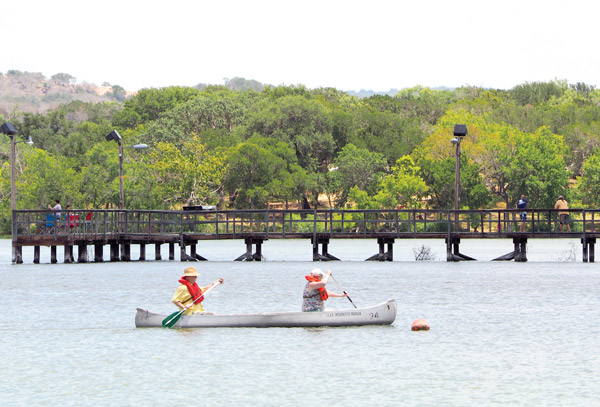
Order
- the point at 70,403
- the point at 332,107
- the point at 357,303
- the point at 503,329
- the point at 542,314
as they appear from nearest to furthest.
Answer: the point at 70,403
the point at 503,329
the point at 542,314
the point at 357,303
the point at 332,107

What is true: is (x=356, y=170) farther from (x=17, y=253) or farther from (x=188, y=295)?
(x=188, y=295)

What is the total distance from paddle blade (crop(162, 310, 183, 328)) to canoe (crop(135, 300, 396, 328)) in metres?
0.10

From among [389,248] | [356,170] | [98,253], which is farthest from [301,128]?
[98,253]

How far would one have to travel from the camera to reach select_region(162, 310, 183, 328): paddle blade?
29.8 metres

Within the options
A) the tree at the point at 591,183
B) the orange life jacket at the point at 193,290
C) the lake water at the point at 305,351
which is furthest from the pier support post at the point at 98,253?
the tree at the point at 591,183

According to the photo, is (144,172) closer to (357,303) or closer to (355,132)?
(355,132)

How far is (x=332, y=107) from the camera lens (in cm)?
13488

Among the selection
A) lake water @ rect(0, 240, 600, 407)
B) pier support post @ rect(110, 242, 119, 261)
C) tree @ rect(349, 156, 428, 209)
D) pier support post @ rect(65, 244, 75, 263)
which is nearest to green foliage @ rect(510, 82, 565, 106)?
tree @ rect(349, 156, 428, 209)

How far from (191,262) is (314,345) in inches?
1458

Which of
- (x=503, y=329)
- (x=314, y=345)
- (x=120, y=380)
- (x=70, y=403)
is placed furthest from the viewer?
(x=503, y=329)

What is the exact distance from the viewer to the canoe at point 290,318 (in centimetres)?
2947

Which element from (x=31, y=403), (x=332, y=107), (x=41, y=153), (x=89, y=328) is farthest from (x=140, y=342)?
(x=332, y=107)

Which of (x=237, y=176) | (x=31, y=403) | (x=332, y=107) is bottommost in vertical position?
(x=31, y=403)

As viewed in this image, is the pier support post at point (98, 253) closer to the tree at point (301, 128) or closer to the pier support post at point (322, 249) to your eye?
the pier support post at point (322, 249)
